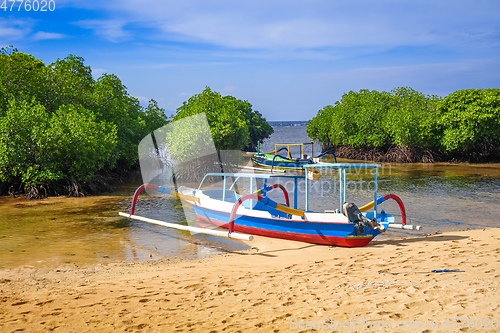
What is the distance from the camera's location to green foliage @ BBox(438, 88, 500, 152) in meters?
32.7

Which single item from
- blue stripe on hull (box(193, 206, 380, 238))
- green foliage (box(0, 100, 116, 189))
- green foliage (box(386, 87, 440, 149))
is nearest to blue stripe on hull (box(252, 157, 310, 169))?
green foliage (box(386, 87, 440, 149))

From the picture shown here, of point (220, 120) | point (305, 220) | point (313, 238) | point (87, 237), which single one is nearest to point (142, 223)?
point (87, 237)

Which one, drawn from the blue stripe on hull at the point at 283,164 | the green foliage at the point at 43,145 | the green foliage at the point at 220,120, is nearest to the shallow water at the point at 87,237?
the green foliage at the point at 43,145

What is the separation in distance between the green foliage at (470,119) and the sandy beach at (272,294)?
90.5 feet

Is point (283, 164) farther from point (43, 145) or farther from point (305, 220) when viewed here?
point (305, 220)

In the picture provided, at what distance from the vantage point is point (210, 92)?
3058 cm

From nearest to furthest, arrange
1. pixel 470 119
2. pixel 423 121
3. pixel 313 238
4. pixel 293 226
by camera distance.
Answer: pixel 313 238 → pixel 293 226 → pixel 470 119 → pixel 423 121

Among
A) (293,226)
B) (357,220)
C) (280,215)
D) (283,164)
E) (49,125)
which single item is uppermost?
(49,125)

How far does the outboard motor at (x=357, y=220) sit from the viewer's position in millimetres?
10180

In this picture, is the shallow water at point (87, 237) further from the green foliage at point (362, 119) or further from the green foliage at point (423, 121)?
the green foliage at point (362, 119)

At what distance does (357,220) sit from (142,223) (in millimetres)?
8292

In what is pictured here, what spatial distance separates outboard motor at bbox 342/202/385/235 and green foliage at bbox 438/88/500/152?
28002 mm

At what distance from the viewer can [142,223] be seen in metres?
14.5

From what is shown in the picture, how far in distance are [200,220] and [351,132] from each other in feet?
106
